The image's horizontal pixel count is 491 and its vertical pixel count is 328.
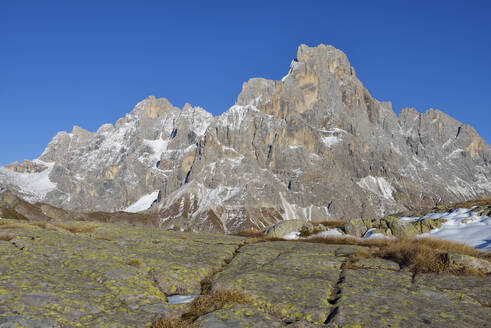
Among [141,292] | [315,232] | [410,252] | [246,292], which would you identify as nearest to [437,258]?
[410,252]

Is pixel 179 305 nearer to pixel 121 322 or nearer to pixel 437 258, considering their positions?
pixel 121 322

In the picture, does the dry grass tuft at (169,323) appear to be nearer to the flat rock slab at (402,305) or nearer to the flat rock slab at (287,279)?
the flat rock slab at (287,279)

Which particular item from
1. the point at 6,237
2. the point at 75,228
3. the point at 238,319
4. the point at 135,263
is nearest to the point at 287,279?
the point at 238,319

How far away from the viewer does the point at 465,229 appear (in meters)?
24.0

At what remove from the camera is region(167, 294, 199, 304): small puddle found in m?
9.38

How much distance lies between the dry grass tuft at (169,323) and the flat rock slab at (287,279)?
89.5 inches

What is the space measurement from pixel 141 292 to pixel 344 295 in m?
5.35

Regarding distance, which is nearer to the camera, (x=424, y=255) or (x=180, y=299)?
(x=180, y=299)

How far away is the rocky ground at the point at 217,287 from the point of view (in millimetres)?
7805

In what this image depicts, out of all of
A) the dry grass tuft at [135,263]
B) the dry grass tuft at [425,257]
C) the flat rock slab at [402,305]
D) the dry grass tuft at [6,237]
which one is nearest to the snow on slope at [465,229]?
Result: the dry grass tuft at [425,257]

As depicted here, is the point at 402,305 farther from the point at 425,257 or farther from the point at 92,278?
the point at 92,278

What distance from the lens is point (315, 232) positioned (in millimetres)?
30734

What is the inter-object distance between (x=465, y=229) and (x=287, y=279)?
1846cm

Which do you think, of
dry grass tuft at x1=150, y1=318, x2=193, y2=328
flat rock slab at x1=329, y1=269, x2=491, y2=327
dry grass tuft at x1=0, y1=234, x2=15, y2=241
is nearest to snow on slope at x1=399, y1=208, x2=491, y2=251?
flat rock slab at x1=329, y1=269, x2=491, y2=327
